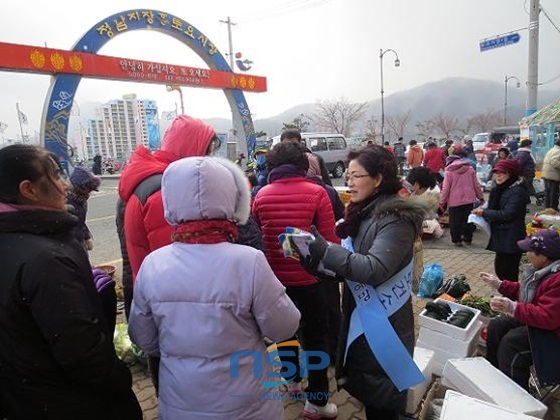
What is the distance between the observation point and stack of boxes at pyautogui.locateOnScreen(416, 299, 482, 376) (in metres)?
2.77

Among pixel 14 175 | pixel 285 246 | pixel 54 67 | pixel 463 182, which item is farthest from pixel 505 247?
pixel 54 67

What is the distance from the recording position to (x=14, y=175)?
129cm

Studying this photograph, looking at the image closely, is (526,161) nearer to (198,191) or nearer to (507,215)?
(507,215)

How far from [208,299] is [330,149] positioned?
18.5 m

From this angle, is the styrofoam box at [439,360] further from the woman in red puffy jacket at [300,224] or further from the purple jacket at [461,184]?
the purple jacket at [461,184]

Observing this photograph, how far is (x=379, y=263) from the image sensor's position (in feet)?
5.24

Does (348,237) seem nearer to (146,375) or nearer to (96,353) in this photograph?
(96,353)

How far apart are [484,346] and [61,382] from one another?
305 cm

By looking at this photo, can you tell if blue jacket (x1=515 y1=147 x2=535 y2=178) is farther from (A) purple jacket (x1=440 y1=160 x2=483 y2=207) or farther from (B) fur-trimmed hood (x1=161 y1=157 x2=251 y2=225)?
(B) fur-trimmed hood (x1=161 y1=157 x2=251 y2=225)

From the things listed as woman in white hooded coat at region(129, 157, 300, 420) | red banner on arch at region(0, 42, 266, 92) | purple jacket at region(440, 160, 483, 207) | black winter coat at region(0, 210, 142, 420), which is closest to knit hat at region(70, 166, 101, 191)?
black winter coat at region(0, 210, 142, 420)

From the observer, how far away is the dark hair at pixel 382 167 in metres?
1.75

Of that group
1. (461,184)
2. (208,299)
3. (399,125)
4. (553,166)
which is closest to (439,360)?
(208,299)

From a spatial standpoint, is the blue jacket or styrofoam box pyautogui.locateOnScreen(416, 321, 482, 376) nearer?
styrofoam box pyautogui.locateOnScreen(416, 321, 482, 376)

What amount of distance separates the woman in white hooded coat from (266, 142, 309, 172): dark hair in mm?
1038
